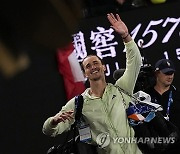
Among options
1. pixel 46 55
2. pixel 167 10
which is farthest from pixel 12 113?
pixel 46 55

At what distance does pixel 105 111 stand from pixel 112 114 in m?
0.05

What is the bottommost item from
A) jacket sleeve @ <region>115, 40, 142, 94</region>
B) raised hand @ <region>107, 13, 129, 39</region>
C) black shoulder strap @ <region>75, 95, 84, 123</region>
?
black shoulder strap @ <region>75, 95, 84, 123</region>

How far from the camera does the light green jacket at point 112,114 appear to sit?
8.50 feet

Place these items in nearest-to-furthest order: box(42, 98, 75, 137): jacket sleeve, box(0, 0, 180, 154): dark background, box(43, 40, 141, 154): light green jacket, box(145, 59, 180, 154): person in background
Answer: box(43, 40, 141, 154): light green jacket
box(42, 98, 75, 137): jacket sleeve
box(145, 59, 180, 154): person in background
box(0, 0, 180, 154): dark background

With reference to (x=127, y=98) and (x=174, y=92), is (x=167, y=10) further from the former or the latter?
(x=127, y=98)

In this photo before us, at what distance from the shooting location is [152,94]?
3.20m

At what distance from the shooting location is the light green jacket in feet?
8.50

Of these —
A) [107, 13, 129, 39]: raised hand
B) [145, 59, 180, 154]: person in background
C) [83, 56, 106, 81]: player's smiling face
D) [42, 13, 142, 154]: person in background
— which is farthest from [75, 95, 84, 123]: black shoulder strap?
[145, 59, 180, 154]: person in background

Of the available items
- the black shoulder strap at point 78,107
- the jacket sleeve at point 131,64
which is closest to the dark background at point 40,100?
the jacket sleeve at point 131,64

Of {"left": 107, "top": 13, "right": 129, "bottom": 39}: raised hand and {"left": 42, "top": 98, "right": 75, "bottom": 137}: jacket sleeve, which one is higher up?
{"left": 107, "top": 13, "right": 129, "bottom": 39}: raised hand

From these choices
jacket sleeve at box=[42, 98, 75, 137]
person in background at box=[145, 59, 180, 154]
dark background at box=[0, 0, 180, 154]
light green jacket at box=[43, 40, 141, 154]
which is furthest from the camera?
dark background at box=[0, 0, 180, 154]

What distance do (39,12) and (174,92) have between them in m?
2.80

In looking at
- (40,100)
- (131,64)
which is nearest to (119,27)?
(131,64)

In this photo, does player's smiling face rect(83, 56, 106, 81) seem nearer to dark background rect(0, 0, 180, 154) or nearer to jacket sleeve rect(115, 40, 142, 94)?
jacket sleeve rect(115, 40, 142, 94)
